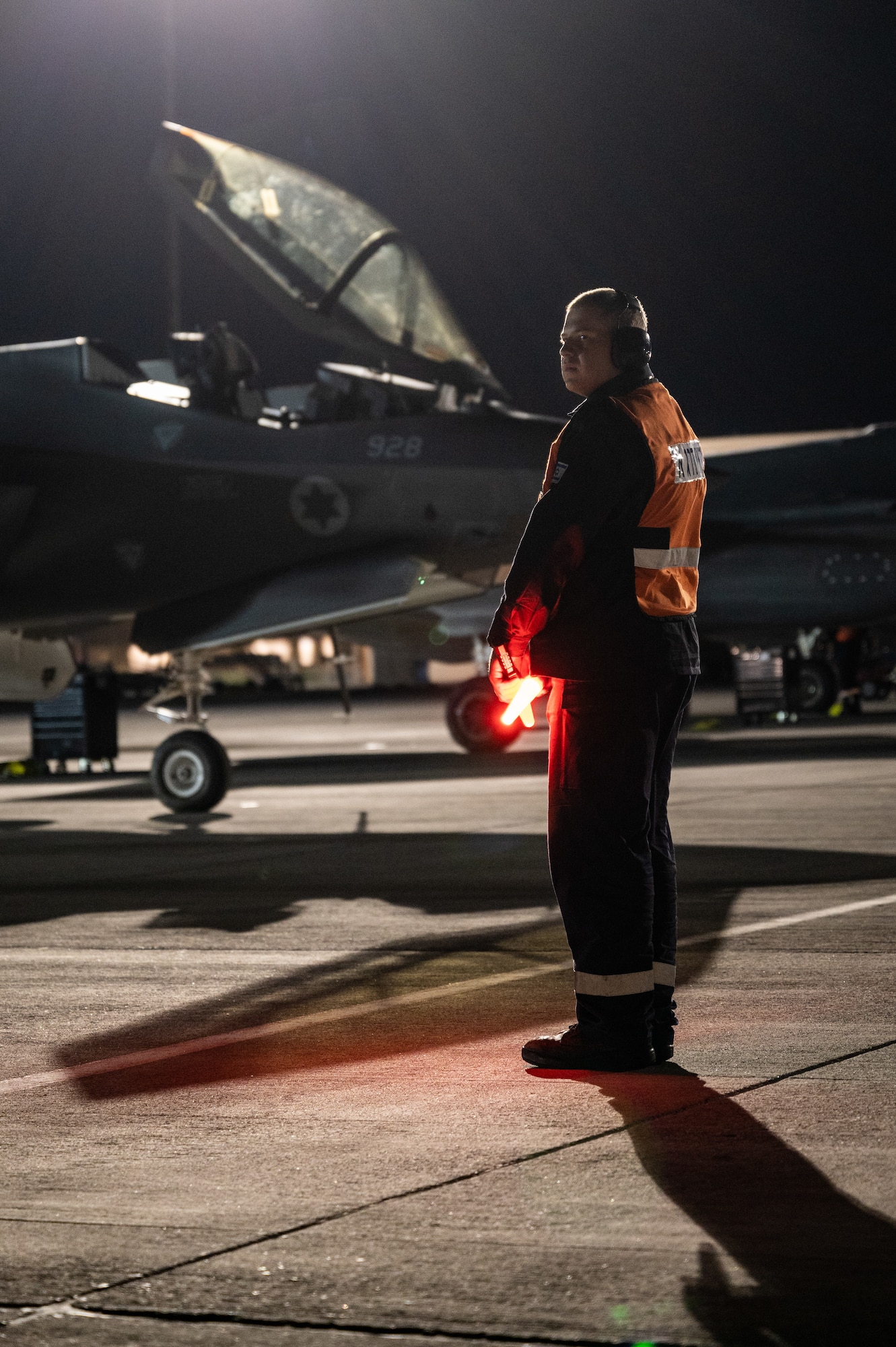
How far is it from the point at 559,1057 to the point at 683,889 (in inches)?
148

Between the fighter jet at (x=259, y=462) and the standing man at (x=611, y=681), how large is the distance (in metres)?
7.84

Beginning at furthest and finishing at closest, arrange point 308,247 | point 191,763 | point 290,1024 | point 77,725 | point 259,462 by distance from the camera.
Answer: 1. point 77,725
2. point 191,763
3. point 308,247
4. point 259,462
5. point 290,1024

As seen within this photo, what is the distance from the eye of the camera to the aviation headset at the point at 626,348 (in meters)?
A: 4.89

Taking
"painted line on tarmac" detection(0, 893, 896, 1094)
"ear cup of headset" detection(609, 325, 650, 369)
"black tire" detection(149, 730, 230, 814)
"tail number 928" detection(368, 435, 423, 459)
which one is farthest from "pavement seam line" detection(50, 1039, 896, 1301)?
"black tire" detection(149, 730, 230, 814)

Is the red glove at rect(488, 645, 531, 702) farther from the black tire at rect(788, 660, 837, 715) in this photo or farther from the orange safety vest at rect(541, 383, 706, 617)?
the black tire at rect(788, 660, 837, 715)

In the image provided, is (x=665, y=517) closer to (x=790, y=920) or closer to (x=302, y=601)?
(x=790, y=920)

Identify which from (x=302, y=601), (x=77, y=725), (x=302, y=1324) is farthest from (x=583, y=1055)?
(x=77, y=725)

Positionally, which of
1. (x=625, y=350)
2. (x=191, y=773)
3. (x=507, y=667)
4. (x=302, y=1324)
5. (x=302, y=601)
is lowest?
(x=302, y=1324)

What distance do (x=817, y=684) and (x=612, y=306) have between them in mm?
24108

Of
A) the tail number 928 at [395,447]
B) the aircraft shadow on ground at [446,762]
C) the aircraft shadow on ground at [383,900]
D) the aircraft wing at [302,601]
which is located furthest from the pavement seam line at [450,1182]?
the aircraft shadow on ground at [446,762]

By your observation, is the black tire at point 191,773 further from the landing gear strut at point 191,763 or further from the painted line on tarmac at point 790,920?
the painted line on tarmac at point 790,920

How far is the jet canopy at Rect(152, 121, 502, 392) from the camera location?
1306 centimetres

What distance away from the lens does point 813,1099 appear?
13.4 feet

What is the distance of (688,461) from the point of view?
491 centimetres
